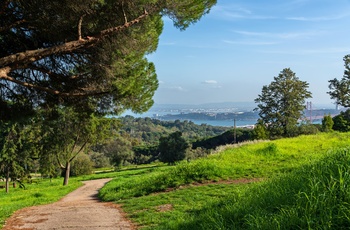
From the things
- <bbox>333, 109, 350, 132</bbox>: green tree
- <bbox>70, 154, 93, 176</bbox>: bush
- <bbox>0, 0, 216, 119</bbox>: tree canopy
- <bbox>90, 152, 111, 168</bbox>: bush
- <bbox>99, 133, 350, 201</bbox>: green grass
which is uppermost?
<bbox>0, 0, 216, 119</bbox>: tree canopy

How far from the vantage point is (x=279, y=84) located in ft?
121

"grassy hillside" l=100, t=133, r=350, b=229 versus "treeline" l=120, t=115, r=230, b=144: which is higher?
"grassy hillside" l=100, t=133, r=350, b=229

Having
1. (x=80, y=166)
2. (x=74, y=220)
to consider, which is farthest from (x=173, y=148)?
(x=74, y=220)

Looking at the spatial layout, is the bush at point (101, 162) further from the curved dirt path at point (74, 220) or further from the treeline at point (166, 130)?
the curved dirt path at point (74, 220)

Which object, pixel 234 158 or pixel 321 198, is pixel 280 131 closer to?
pixel 234 158

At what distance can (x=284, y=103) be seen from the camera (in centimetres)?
3659

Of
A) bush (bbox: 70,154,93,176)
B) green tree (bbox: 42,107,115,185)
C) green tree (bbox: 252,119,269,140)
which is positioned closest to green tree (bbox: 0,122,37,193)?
green tree (bbox: 42,107,115,185)

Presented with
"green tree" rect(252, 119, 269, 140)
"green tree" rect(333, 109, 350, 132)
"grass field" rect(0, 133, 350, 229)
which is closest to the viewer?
"grass field" rect(0, 133, 350, 229)

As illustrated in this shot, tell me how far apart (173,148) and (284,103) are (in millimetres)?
17719

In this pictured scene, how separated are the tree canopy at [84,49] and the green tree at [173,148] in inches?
1472

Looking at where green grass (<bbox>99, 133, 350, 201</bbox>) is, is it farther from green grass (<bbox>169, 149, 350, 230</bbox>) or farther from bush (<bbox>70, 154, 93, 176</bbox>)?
bush (<bbox>70, 154, 93, 176</bbox>)

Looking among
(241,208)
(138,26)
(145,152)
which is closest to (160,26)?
(138,26)

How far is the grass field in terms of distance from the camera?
284cm

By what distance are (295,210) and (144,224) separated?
168 inches
